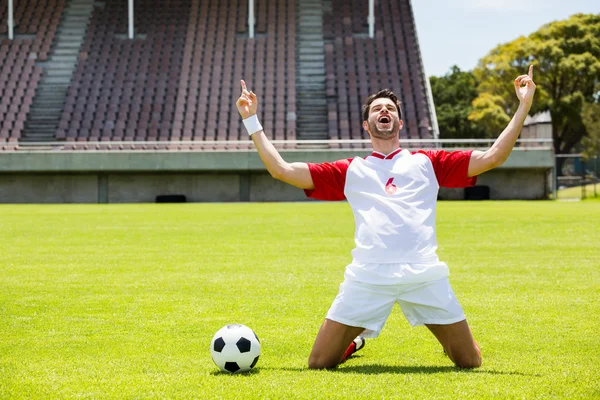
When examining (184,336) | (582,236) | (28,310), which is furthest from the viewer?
(582,236)

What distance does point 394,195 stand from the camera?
6.05 m

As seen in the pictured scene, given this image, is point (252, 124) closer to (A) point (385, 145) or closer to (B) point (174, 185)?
(A) point (385, 145)

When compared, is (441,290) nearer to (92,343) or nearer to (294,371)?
(294,371)

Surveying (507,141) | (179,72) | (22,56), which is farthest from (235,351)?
(22,56)

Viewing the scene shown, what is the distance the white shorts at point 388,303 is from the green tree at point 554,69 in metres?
58.0

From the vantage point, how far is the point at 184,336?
749 cm

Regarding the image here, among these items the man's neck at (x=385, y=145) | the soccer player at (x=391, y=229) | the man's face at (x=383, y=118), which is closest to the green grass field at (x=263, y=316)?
the soccer player at (x=391, y=229)

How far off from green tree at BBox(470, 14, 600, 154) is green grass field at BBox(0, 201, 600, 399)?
45.9 m

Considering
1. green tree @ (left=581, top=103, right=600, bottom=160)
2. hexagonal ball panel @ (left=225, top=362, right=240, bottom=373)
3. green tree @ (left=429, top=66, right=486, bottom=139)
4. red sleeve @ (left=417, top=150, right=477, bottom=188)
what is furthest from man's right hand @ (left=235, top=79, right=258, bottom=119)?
green tree @ (left=429, top=66, right=486, bottom=139)

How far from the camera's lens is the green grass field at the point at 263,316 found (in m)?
5.56

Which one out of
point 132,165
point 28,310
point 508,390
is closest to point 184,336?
point 28,310

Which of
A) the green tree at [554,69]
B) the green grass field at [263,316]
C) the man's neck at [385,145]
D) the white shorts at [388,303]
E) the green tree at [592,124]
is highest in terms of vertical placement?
the green tree at [554,69]

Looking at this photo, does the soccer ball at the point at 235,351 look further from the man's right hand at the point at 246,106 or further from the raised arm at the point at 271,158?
the man's right hand at the point at 246,106

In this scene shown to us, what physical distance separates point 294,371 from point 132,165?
34.5 metres
